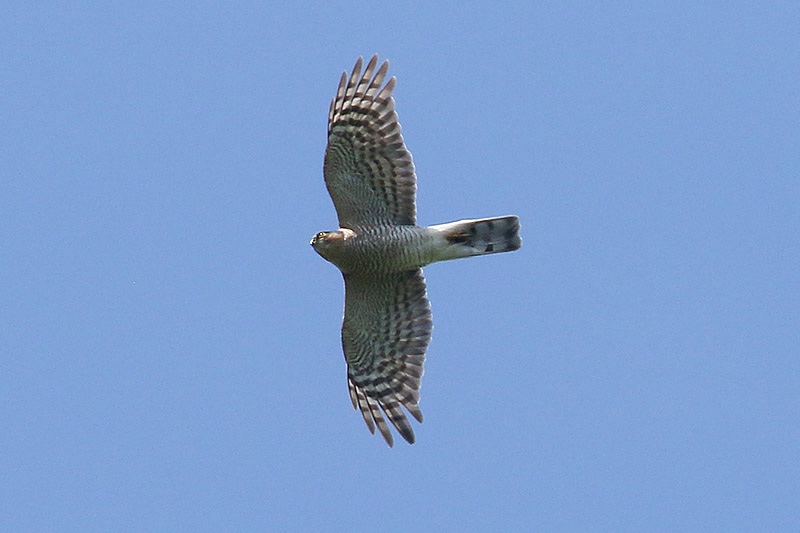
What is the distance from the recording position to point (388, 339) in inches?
583

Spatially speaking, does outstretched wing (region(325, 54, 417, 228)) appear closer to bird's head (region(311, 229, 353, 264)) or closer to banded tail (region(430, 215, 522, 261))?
bird's head (region(311, 229, 353, 264))

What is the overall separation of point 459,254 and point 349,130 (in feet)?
5.69

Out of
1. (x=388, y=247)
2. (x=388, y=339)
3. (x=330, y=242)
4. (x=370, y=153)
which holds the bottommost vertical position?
(x=388, y=339)

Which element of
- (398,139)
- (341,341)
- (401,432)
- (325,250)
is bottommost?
(401,432)

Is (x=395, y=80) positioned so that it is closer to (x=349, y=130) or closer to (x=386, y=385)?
(x=349, y=130)

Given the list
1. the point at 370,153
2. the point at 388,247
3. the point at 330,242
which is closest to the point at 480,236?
the point at 388,247

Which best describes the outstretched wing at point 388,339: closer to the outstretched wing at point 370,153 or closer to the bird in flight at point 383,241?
the bird in flight at point 383,241

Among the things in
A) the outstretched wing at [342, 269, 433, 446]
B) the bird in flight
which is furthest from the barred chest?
the outstretched wing at [342, 269, 433, 446]

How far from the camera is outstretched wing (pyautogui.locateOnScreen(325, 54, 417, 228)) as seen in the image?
14.2 m

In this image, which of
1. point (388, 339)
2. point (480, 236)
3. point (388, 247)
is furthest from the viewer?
point (388, 339)

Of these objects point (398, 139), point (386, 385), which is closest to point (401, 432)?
point (386, 385)

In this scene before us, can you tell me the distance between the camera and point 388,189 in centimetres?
1428

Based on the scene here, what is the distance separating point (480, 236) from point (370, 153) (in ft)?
4.77

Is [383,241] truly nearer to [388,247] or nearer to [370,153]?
[388,247]
